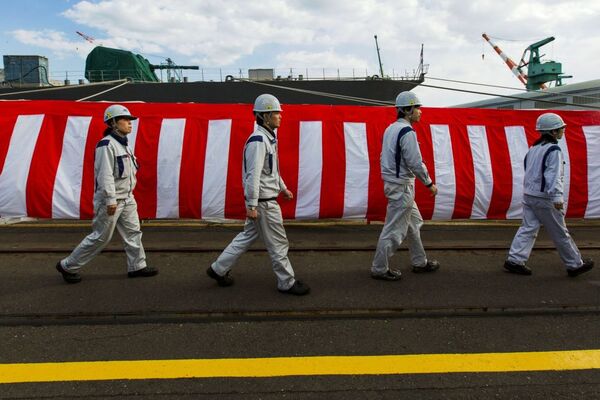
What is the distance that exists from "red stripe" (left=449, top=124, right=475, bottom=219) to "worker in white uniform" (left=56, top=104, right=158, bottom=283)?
4.83 metres

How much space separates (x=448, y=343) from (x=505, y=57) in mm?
66495

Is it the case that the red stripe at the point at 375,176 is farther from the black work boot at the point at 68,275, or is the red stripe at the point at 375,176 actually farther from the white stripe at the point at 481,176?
the black work boot at the point at 68,275

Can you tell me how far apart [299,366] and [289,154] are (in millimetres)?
4438

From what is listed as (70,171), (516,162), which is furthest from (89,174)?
(516,162)

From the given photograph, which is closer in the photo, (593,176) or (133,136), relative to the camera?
(133,136)

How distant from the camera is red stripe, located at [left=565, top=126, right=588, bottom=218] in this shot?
22.8ft

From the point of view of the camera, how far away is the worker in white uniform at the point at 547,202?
4375mm

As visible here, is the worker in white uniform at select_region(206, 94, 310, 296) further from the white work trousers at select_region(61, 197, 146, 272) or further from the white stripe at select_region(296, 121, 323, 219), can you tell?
the white stripe at select_region(296, 121, 323, 219)

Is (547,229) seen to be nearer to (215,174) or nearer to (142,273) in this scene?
(142,273)

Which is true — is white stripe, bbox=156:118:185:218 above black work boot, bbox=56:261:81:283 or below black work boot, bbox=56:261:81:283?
above

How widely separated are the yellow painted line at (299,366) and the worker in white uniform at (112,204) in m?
1.59

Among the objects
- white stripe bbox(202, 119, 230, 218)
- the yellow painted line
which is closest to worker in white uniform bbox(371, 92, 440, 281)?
the yellow painted line

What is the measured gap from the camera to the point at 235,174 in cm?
673

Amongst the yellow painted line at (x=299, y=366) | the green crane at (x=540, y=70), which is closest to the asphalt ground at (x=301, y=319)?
the yellow painted line at (x=299, y=366)
